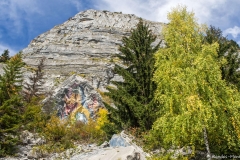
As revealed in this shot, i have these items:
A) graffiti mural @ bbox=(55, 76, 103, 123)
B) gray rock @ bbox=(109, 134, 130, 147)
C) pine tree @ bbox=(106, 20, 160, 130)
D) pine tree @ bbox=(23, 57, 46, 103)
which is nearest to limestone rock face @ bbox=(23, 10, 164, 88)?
graffiti mural @ bbox=(55, 76, 103, 123)

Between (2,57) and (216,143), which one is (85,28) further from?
(216,143)

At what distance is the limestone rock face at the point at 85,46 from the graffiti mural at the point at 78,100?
5421 mm

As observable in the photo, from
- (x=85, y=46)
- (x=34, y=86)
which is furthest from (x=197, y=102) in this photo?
(x=85, y=46)

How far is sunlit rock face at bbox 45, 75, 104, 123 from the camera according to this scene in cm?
3684

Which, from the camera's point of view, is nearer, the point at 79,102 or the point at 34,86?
the point at 34,86

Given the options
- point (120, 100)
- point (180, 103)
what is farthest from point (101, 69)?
point (180, 103)

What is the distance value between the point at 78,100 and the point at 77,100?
0.18m

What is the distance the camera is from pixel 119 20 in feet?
283

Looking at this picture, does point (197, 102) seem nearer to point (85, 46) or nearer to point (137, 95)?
point (137, 95)

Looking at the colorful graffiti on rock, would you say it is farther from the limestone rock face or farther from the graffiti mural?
the limestone rock face

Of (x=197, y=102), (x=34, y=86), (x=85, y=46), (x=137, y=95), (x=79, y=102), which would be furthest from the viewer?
(x=85, y=46)

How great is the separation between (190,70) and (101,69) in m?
44.0

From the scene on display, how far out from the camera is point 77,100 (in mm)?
38906

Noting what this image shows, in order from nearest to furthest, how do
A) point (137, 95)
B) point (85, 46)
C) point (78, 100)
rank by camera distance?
point (137, 95) → point (78, 100) → point (85, 46)
